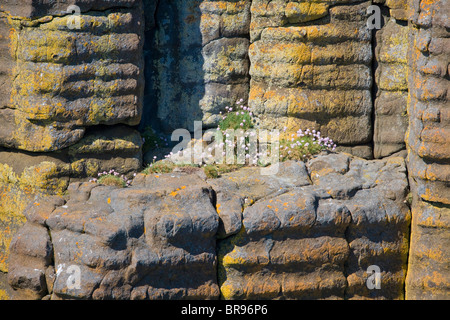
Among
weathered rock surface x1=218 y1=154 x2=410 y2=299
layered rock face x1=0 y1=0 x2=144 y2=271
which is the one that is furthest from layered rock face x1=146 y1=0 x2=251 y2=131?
weathered rock surface x1=218 y1=154 x2=410 y2=299

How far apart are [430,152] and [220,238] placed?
2202 millimetres

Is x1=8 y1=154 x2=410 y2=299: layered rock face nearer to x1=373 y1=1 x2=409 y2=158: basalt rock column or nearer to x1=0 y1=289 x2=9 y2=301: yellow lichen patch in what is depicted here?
x1=0 y1=289 x2=9 y2=301: yellow lichen patch

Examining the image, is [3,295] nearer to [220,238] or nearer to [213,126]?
[220,238]

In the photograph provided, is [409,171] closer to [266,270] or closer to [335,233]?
[335,233]

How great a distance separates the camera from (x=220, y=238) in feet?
20.7

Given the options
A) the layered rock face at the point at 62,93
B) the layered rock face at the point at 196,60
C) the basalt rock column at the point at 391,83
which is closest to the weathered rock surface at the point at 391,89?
the basalt rock column at the point at 391,83

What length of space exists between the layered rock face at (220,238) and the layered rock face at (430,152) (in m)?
0.22

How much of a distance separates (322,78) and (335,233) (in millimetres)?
1889

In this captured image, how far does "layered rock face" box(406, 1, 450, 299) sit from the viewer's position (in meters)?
6.23

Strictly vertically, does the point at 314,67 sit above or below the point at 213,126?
above

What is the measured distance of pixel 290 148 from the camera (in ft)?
23.9

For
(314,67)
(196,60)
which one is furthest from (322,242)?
(196,60)

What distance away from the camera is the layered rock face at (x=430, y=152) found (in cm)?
623

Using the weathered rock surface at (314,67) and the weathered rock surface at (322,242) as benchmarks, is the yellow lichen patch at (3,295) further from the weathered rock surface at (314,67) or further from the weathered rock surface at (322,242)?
the weathered rock surface at (314,67)
